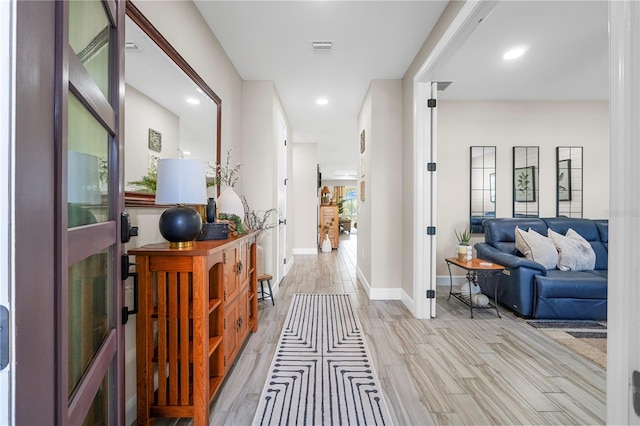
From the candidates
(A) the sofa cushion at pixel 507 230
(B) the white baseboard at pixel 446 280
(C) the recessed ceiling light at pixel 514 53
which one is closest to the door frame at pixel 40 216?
(C) the recessed ceiling light at pixel 514 53

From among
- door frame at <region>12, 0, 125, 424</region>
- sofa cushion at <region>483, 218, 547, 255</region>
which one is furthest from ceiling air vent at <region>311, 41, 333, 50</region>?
sofa cushion at <region>483, 218, 547, 255</region>

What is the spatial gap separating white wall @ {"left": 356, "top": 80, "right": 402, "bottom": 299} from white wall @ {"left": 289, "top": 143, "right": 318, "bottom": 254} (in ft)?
11.7

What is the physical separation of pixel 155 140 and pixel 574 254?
425 centimetres

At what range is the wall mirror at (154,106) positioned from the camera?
59.3 inches

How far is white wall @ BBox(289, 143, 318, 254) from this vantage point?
7.07 m

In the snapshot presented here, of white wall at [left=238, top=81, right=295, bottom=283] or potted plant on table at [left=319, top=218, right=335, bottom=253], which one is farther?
potted plant on table at [left=319, top=218, right=335, bottom=253]

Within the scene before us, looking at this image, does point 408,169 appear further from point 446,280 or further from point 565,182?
point 565,182

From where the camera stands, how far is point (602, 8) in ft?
7.61

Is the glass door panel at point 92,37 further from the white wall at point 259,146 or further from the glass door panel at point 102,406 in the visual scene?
the white wall at point 259,146

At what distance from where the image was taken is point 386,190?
11.9 feet

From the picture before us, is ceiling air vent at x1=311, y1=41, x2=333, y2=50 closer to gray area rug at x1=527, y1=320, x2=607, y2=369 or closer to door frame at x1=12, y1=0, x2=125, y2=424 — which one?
door frame at x1=12, y1=0, x2=125, y2=424

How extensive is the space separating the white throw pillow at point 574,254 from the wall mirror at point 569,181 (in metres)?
1.13

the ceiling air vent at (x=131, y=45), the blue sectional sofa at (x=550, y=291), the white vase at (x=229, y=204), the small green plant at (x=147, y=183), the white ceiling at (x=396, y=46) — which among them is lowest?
the blue sectional sofa at (x=550, y=291)

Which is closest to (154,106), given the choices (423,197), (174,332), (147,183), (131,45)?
(131,45)
